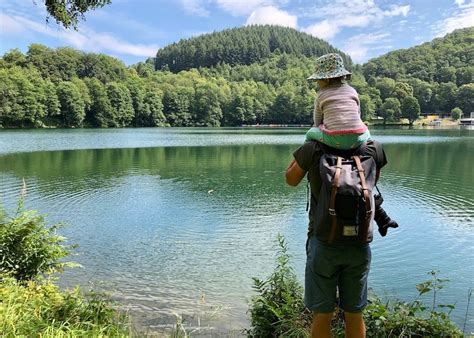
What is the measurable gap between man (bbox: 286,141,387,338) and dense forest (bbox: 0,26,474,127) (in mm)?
71636

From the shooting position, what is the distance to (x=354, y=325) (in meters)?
2.79

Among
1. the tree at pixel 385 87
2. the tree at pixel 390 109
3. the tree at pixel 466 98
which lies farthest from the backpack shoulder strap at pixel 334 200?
the tree at pixel 466 98

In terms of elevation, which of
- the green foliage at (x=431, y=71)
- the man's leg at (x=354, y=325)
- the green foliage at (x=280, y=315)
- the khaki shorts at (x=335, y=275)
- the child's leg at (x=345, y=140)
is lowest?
the green foliage at (x=280, y=315)

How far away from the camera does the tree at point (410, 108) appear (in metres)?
110

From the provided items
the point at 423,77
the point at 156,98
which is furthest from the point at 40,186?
the point at 423,77

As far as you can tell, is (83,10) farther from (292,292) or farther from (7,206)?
(7,206)

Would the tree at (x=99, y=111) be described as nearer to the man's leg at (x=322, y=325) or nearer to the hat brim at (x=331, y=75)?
the hat brim at (x=331, y=75)

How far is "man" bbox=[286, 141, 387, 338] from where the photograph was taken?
2557mm

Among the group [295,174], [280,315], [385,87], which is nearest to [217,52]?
[385,87]

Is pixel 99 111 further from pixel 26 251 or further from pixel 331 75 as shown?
pixel 331 75

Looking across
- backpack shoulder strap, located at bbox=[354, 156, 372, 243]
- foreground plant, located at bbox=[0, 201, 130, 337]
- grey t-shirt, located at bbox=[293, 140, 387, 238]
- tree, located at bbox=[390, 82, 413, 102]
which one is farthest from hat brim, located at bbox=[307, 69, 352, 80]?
tree, located at bbox=[390, 82, 413, 102]

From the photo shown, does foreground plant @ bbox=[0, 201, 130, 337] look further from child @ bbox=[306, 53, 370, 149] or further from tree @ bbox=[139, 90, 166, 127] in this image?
tree @ bbox=[139, 90, 166, 127]

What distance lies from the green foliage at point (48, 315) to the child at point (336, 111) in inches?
89.7

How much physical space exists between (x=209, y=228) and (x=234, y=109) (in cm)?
10620
